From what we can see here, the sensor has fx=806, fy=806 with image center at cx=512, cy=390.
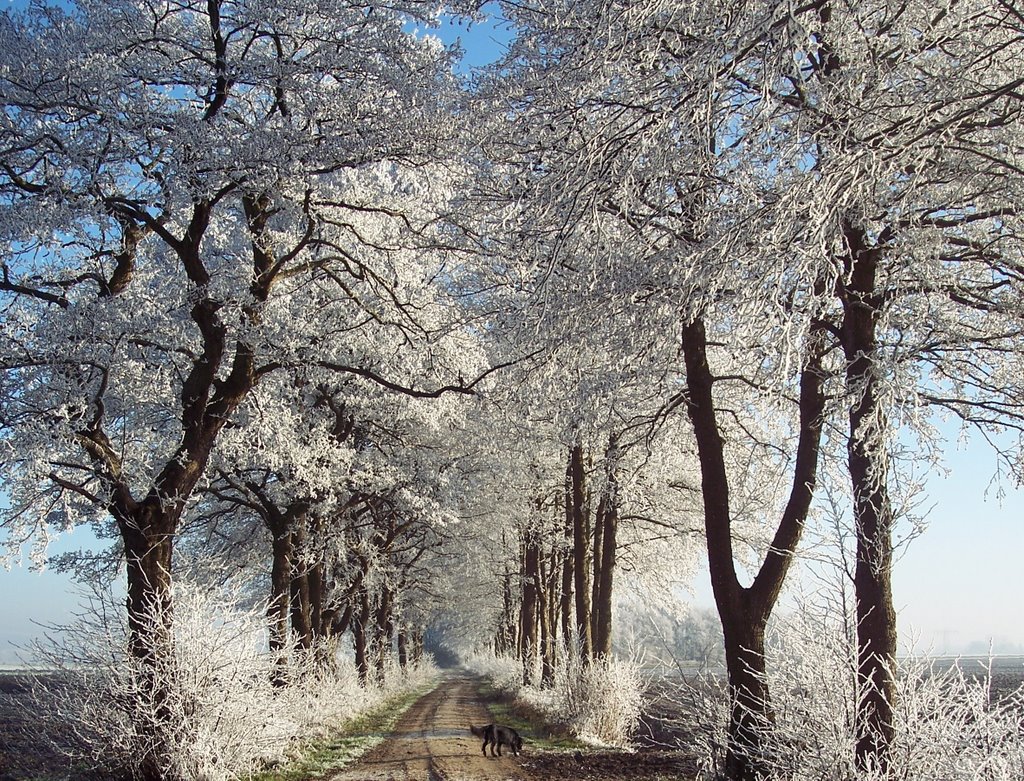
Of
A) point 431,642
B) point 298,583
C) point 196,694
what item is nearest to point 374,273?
point 196,694

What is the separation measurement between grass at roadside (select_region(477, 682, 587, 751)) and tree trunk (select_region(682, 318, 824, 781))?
6.19 meters

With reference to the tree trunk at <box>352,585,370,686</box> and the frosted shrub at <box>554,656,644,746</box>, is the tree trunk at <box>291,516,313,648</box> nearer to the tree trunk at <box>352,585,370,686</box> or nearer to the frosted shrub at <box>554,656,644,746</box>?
the frosted shrub at <box>554,656,644,746</box>

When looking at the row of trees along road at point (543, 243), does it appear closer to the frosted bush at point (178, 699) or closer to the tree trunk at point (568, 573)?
the frosted bush at point (178, 699)

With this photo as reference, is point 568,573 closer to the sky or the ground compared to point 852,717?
closer to the sky

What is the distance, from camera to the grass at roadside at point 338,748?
11086mm

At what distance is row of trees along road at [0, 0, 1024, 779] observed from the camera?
A: 5.97 m

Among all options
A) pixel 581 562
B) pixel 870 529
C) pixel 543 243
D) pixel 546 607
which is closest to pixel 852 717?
pixel 870 529

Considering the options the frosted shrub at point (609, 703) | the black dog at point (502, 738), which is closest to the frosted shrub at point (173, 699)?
the black dog at point (502, 738)

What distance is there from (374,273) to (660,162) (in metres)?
6.79

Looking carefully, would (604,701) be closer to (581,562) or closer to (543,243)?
(581,562)

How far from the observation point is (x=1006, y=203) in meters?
6.90

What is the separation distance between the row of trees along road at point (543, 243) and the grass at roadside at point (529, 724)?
541 cm

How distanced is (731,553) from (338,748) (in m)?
8.93

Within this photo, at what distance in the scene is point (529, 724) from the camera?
61.2 feet
